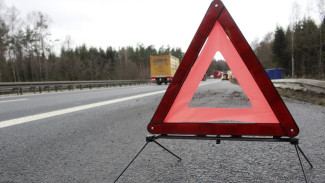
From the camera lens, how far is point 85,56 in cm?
7344

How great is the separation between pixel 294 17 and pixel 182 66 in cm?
5285

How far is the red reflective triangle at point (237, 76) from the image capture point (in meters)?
1.68

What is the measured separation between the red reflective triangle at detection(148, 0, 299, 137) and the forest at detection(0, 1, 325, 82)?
38248mm

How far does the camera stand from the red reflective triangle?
66.1 inches

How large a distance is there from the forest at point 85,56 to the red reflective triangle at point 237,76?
38248mm

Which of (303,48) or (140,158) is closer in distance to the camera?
(140,158)

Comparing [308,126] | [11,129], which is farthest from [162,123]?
[11,129]

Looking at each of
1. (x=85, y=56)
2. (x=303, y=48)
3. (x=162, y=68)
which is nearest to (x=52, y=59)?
→ (x=85, y=56)

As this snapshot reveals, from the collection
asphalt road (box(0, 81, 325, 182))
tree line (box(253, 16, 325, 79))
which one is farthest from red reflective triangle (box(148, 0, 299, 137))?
tree line (box(253, 16, 325, 79))

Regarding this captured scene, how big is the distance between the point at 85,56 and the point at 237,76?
76588 millimetres

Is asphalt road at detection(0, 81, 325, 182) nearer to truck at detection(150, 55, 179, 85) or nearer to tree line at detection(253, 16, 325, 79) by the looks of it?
truck at detection(150, 55, 179, 85)

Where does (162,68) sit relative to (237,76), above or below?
above

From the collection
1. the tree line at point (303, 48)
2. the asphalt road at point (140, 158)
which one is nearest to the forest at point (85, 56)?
the tree line at point (303, 48)

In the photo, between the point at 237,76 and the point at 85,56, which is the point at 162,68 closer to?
the point at 237,76
